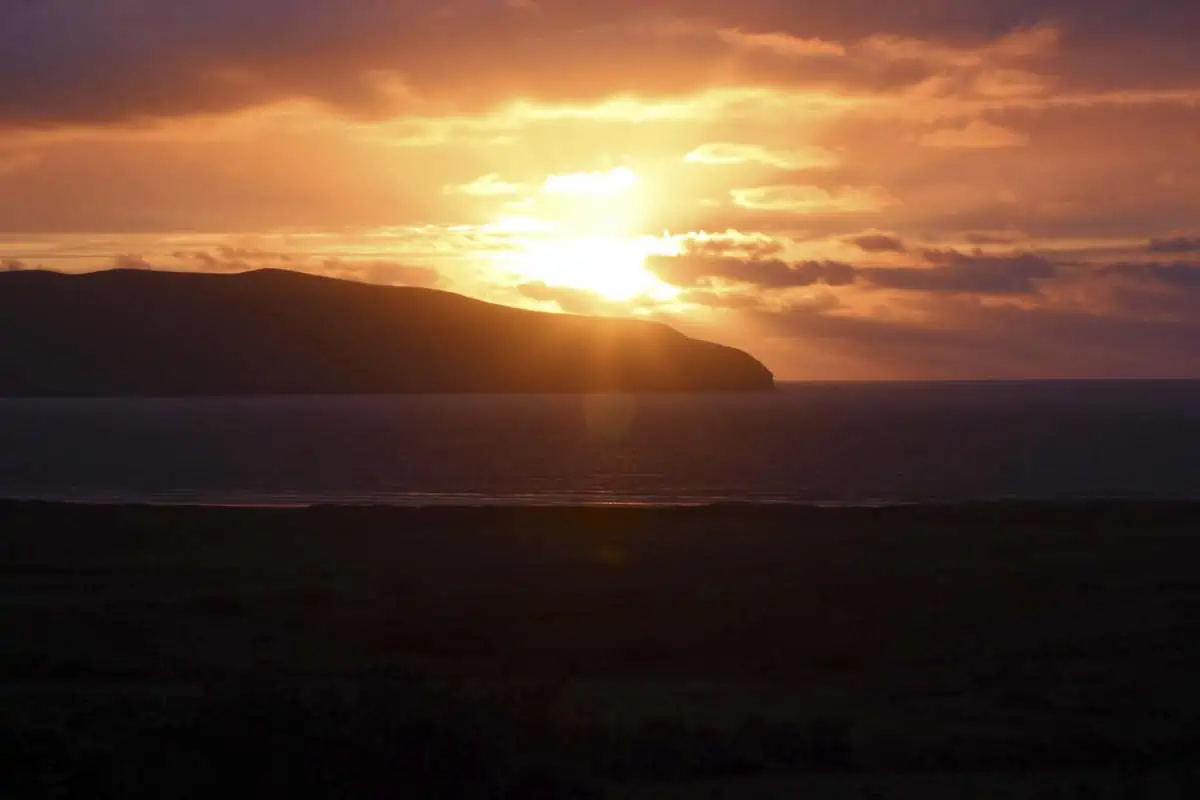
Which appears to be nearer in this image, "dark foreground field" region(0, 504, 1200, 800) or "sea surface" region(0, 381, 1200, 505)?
"dark foreground field" region(0, 504, 1200, 800)

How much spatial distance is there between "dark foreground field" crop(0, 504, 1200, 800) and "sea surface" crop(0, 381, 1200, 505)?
71.7 ft

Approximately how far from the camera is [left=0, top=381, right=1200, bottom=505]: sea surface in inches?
2306

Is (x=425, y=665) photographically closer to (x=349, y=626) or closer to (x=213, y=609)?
(x=349, y=626)

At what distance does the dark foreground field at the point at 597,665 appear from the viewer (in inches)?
462

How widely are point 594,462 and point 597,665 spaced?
206 ft

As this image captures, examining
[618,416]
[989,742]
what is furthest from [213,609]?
[618,416]

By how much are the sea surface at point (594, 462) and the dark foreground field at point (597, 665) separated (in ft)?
71.7

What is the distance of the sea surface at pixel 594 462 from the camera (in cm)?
5856

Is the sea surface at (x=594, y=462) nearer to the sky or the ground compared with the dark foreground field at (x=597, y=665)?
nearer to the ground

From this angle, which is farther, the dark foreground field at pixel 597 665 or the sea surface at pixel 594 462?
the sea surface at pixel 594 462

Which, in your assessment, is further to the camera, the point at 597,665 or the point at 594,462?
the point at 594,462

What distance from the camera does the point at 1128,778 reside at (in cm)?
1285

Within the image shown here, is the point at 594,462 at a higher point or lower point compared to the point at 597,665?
lower

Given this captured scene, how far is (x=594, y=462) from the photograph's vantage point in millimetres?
81438
